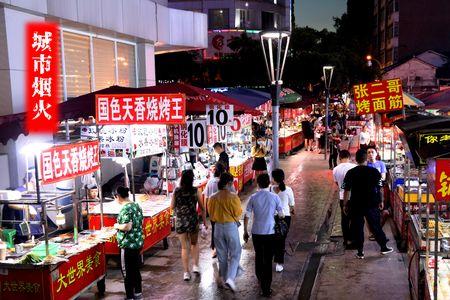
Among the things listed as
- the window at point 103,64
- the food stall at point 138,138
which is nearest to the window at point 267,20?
the window at point 103,64

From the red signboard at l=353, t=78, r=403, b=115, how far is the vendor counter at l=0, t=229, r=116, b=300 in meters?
7.69

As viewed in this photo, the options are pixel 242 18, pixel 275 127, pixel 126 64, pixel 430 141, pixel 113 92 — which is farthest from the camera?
pixel 242 18

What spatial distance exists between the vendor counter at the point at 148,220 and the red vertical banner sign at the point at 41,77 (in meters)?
2.00

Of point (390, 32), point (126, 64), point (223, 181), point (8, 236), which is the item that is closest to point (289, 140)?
point (126, 64)

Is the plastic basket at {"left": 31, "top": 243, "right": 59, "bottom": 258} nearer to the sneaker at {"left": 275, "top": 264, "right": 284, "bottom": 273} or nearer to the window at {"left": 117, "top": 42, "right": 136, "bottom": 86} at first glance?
the sneaker at {"left": 275, "top": 264, "right": 284, "bottom": 273}

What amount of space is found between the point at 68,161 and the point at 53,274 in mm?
1544

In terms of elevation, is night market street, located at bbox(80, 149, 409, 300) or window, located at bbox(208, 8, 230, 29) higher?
window, located at bbox(208, 8, 230, 29)

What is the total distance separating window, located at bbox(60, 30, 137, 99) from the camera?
14.4 metres

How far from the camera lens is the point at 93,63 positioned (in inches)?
622

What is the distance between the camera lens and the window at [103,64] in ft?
52.9

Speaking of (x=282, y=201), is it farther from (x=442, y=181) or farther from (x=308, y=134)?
(x=308, y=134)

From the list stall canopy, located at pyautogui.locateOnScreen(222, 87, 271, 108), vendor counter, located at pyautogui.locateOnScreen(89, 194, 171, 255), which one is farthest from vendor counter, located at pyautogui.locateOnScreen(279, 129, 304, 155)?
vendor counter, located at pyautogui.locateOnScreen(89, 194, 171, 255)

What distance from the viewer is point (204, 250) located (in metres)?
10.9

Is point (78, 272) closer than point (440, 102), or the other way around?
point (78, 272)
